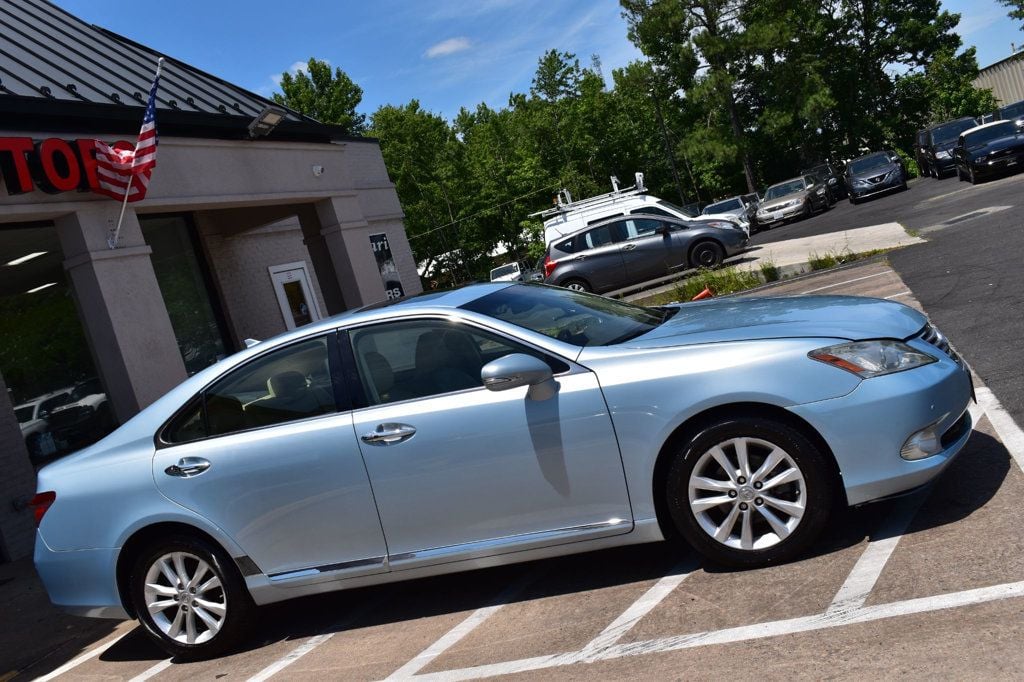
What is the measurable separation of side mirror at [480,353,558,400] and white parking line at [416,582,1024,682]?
1.19 meters

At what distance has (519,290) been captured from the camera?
5.58m

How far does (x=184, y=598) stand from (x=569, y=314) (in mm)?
2642

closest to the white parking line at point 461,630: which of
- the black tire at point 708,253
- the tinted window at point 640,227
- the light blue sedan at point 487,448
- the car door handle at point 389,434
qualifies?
the light blue sedan at point 487,448

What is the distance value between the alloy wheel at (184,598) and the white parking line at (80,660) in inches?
41.2

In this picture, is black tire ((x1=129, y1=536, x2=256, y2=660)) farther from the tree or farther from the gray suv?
the tree

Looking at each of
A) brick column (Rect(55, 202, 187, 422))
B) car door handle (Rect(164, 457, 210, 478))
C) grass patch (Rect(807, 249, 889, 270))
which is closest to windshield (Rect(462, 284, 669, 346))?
car door handle (Rect(164, 457, 210, 478))

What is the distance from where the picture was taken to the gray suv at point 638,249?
20.5m

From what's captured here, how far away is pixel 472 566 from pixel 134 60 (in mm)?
11435

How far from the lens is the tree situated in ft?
209

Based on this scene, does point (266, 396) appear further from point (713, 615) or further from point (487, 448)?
point (713, 615)

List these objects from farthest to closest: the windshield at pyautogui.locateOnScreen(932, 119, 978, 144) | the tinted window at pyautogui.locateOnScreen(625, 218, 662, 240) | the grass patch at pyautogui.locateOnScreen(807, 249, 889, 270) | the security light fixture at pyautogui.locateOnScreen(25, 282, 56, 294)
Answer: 1. the windshield at pyautogui.locateOnScreen(932, 119, 978, 144)
2. the tinted window at pyautogui.locateOnScreen(625, 218, 662, 240)
3. the grass patch at pyautogui.locateOnScreen(807, 249, 889, 270)
4. the security light fixture at pyautogui.locateOnScreen(25, 282, 56, 294)

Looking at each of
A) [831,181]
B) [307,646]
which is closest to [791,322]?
[307,646]

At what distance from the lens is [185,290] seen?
1476cm

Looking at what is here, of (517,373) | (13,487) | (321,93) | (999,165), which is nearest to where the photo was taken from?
(517,373)
